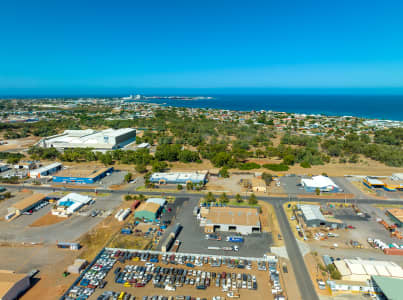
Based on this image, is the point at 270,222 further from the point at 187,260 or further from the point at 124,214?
the point at 124,214

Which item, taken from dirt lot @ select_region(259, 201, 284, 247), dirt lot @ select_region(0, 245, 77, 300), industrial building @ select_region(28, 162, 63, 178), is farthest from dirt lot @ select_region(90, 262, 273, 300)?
industrial building @ select_region(28, 162, 63, 178)

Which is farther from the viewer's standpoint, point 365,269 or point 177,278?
point 177,278

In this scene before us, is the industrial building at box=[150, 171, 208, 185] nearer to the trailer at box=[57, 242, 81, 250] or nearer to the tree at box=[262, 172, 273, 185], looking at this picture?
the tree at box=[262, 172, 273, 185]

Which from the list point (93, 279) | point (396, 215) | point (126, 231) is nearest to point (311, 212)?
point (396, 215)

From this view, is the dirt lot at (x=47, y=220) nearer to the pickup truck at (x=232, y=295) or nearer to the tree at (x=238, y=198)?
the pickup truck at (x=232, y=295)

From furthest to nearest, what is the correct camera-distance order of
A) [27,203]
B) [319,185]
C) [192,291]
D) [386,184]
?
[386,184], [319,185], [27,203], [192,291]

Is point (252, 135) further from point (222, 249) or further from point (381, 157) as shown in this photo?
point (222, 249)
